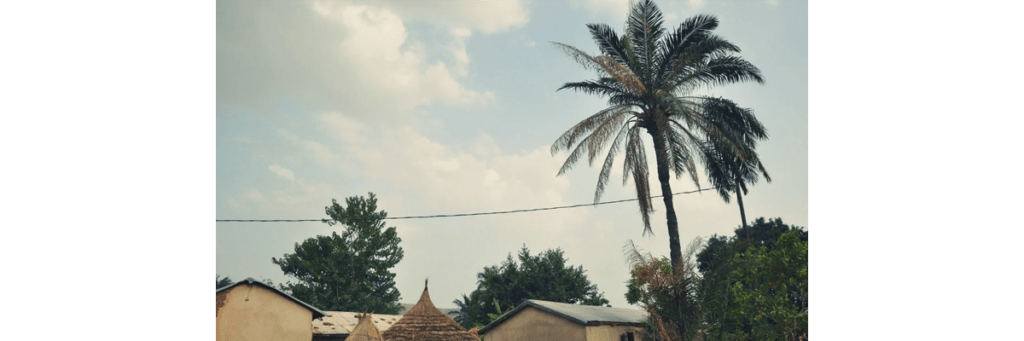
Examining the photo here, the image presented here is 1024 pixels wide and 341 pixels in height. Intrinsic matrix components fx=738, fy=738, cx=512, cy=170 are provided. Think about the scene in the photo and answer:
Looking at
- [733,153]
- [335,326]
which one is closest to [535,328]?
[335,326]

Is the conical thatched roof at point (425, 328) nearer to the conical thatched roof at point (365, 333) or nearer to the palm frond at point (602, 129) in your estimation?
the conical thatched roof at point (365, 333)

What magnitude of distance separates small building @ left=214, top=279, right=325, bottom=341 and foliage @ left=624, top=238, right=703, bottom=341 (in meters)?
7.39

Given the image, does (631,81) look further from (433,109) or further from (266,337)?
(266,337)

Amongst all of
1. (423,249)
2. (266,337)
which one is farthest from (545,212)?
(266,337)

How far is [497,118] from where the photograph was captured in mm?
13453

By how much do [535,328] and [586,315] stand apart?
1.24 m

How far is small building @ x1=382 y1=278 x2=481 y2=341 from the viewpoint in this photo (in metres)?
12.5

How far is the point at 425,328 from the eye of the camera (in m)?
12.6

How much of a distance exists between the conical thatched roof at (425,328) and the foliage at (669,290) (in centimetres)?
346

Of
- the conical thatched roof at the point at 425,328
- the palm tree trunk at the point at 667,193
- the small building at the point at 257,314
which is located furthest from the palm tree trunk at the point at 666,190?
the small building at the point at 257,314

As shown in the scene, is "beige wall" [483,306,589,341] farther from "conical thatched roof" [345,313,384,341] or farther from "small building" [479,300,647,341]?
"conical thatched roof" [345,313,384,341]

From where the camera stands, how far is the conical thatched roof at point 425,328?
12469 millimetres

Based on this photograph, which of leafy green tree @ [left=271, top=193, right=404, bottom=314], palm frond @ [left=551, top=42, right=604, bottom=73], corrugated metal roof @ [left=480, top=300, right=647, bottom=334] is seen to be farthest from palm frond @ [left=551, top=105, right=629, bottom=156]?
leafy green tree @ [left=271, top=193, right=404, bottom=314]

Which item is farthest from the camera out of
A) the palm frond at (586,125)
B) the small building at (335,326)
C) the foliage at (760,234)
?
the foliage at (760,234)
